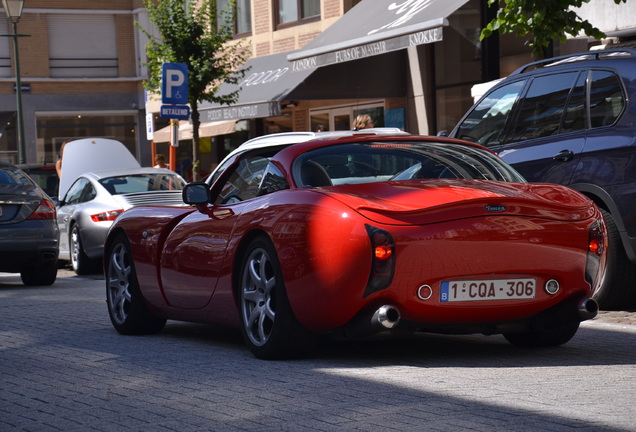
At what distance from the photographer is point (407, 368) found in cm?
650

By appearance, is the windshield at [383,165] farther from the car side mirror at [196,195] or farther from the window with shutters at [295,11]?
the window with shutters at [295,11]

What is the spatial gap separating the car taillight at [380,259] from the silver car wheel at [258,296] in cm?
78

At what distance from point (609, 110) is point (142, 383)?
469 centimetres

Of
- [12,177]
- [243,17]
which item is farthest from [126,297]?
[243,17]

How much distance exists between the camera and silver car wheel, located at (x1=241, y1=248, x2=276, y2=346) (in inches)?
272

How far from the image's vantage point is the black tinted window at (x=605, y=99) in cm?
938

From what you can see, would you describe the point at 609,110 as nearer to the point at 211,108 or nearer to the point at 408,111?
the point at 408,111

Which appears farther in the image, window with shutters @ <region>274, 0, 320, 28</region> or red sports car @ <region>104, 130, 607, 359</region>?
window with shutters @ <region>274, 0, 320, 28</region>

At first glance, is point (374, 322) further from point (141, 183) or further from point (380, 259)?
point (141, 183)

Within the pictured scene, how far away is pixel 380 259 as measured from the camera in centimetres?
620

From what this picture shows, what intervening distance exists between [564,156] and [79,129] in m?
38.8

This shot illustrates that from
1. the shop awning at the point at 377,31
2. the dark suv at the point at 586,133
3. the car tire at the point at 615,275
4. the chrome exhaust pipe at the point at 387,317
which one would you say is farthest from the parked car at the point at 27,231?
the chrome exhaust pipe at the point at 387,317

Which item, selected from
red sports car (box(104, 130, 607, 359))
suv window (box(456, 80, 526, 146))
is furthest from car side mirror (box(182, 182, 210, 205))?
suv window (box(456, 80, 526, 146))

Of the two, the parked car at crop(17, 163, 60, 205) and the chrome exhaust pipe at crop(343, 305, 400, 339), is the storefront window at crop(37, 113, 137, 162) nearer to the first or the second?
the parked car at crop(17, 163, 60, 205)
